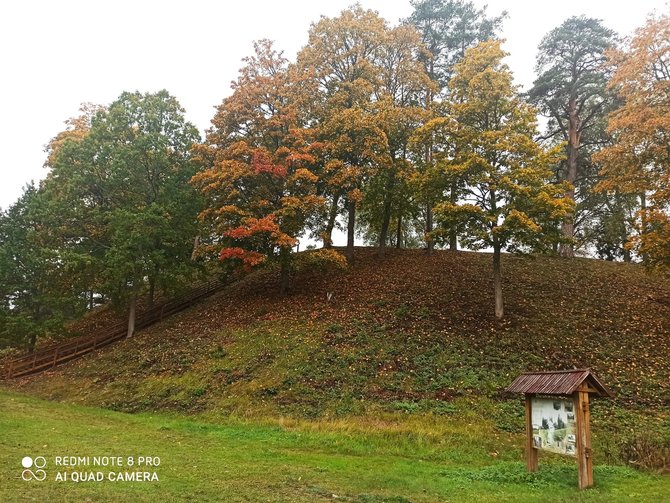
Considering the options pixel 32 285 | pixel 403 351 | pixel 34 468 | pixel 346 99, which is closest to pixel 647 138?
pixel 403 351

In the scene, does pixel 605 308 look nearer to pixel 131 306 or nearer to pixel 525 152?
pixel 525 152

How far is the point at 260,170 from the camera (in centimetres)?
2227

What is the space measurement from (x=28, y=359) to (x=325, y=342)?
1695 cm

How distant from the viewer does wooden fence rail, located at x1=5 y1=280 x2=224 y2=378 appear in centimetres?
2403

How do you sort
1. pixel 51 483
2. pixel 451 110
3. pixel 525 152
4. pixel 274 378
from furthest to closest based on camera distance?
pixel 451 110 → pixel 525 152 → pixel 274 378 → pixel 51 483

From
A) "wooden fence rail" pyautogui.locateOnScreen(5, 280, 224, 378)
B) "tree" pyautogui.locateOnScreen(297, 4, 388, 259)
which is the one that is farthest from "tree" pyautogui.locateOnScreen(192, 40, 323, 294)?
"wooden fence rail" pyautogui.locateOnScreen(5, 280, 224, 378)

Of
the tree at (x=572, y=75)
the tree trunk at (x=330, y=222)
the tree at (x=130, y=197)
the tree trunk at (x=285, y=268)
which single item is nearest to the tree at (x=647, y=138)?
the tree at (x=572, y=75)

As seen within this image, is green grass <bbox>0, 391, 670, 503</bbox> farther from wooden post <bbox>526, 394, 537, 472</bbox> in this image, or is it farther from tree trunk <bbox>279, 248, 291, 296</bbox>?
tree trunk <bbox>279, 248, 291, 296</bbox>

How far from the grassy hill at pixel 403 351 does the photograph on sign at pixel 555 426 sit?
7.46ft

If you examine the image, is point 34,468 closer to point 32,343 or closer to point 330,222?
point 330,222

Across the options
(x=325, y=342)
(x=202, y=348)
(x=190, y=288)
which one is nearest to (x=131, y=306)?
(x=190, y=288)

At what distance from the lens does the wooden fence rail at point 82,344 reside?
78.8 feet

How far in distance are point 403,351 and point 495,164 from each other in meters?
8.43

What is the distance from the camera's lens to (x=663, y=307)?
21156 millimetres
